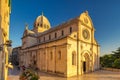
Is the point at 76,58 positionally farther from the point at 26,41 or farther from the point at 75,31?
the point at 26,41

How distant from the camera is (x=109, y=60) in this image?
4669 centimetres

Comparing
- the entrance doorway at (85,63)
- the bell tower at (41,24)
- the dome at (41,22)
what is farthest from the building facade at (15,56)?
the entrance doorway at (85,63)

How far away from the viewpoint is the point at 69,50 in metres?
28.4

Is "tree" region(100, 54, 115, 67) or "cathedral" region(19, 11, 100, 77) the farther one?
"tree" region(100, 54, 115, 67)

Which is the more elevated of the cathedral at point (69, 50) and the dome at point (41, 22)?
the dome at point (41, 22)

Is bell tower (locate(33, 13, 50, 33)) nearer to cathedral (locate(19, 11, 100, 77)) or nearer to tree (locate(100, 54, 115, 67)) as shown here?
cathedral (locate(19, 11, 100, 77))

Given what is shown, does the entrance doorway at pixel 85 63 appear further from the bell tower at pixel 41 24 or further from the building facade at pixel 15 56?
the building facade at pixel 15 56

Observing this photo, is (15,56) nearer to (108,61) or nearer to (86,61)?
(108,61)

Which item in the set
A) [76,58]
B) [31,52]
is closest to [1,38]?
[76,58]

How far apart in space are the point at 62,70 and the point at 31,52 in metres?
14.8

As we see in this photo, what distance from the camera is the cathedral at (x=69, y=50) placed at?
28641 mm

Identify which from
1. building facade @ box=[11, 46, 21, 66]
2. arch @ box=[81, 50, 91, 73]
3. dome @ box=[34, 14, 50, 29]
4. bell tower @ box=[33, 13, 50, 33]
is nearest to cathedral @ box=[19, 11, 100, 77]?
arch @ box=[81, 50, 91, 73]

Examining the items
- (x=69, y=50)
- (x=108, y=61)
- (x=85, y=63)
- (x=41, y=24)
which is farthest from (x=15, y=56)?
(x=69, y=50)

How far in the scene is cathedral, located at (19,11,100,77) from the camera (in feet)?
94.0
